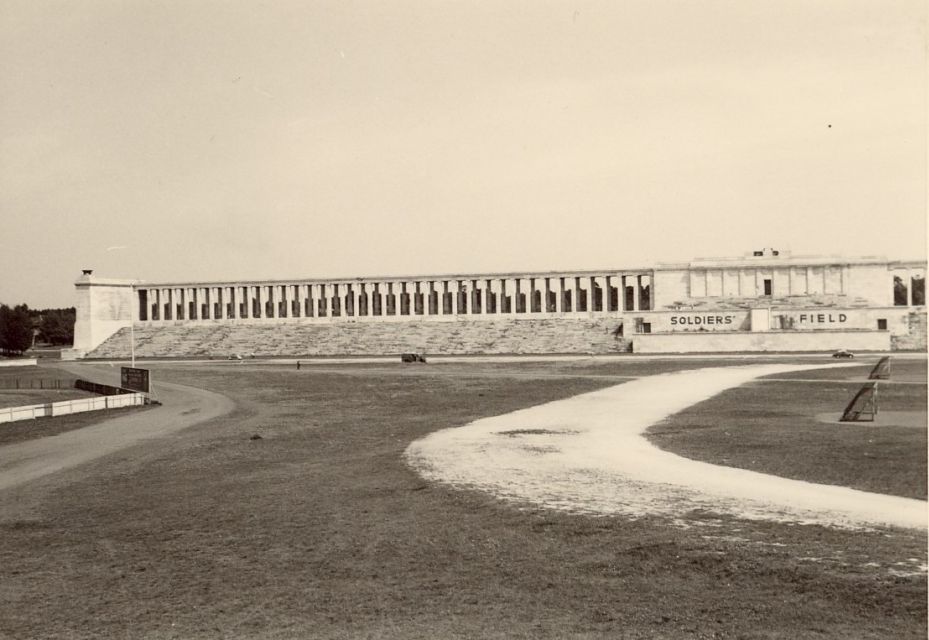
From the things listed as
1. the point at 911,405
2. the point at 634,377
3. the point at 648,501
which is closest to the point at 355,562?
the point at 648,501

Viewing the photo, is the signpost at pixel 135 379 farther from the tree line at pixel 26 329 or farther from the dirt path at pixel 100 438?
the tree line at pixel 26 329

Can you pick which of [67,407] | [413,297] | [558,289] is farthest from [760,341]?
[67,407]

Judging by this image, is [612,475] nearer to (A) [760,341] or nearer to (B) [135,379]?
(B) [135,379]

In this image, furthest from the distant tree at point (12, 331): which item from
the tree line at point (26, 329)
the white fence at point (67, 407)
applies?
the white fence at point (67, 407)

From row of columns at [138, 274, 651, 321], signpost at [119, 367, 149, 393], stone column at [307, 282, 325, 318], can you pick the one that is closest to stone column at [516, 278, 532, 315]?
row of columns at [138, 274, 651, 321]

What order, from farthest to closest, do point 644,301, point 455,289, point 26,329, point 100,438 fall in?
point 26,329 → point 455,289 → point 644,301 → point 100,438

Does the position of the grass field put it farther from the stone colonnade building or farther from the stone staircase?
the stone staircase
